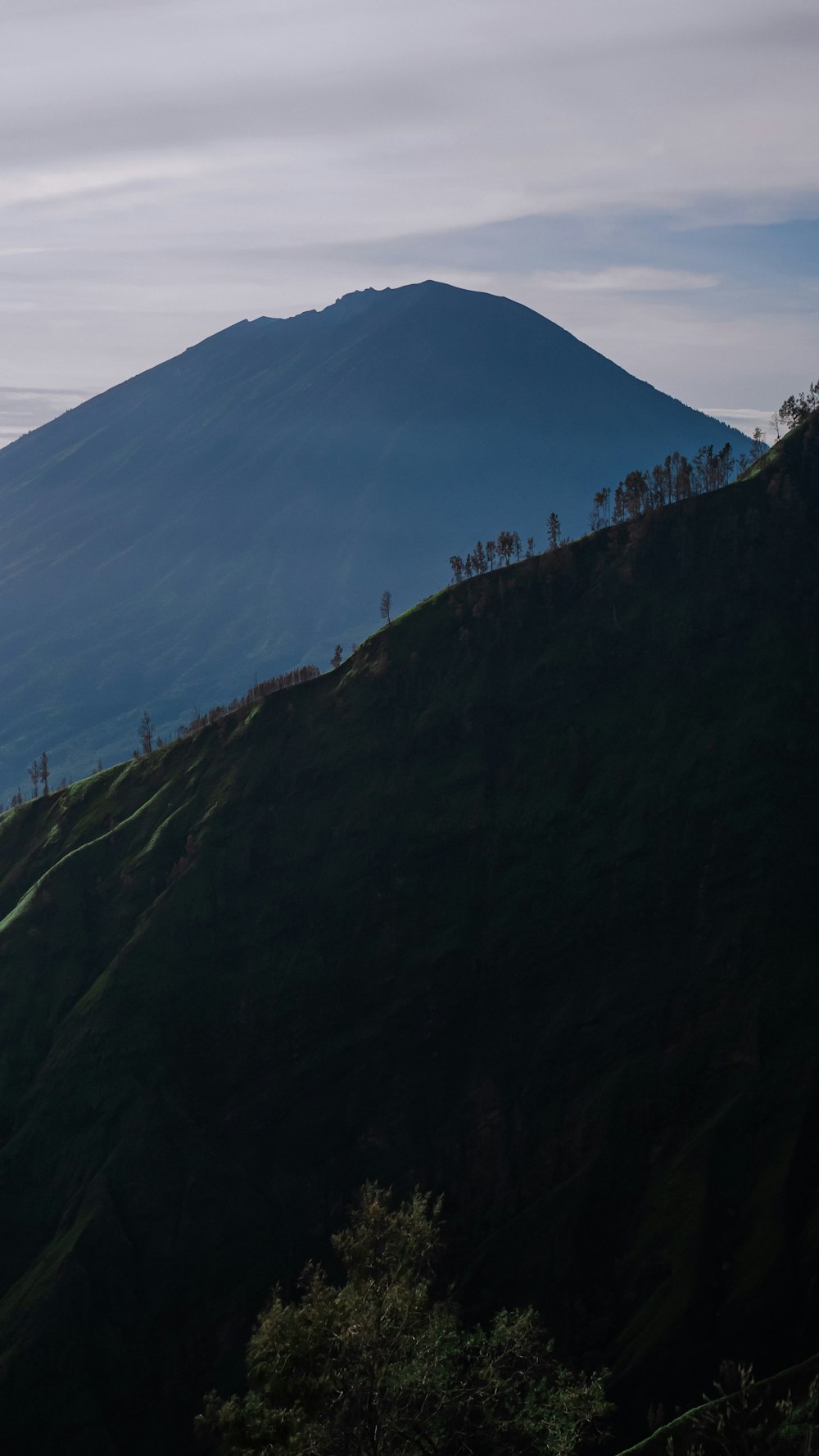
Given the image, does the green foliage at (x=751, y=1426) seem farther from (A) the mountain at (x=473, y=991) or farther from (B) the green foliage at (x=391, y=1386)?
(A) the mountain at (x=473, y=991)

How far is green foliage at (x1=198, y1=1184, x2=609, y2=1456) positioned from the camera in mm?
48062

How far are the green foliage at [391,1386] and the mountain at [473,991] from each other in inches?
1906

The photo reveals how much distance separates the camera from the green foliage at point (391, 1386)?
48062mm

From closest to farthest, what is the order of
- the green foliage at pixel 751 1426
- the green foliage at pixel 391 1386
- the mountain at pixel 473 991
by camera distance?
the green foliage at pixel 391 1386, the green foliage at pixel 751 1426, the mountain at pixel 473 991

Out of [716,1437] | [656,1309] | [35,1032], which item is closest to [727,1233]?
[656,1309]

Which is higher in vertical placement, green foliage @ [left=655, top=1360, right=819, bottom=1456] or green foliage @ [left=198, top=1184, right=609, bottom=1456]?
green foliage @ [left=198, top=1184, right=609, bottom=1456]

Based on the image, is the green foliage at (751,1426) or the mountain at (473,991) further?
the mountain at (473,991)

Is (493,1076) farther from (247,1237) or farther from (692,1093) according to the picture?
(247,1237)

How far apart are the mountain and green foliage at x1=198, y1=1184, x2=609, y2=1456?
48417mm

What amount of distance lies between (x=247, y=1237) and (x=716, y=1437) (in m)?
76.7

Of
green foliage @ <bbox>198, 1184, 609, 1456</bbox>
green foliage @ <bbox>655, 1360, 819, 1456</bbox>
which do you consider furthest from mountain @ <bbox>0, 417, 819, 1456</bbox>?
green foliage @ <bbox>198, 1184, 609, 1456</bbox>

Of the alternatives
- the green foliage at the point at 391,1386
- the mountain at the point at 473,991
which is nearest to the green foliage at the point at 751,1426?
the green foliage at the point at 391,1386

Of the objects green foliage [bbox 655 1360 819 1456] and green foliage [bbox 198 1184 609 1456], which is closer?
green foliage [bbox 198 1184 609 1456]

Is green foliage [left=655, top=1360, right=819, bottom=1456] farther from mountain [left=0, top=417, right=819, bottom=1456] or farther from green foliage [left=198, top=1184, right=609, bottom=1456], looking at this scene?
mountain [left=0, top=417, right=819, bottom=1456]
